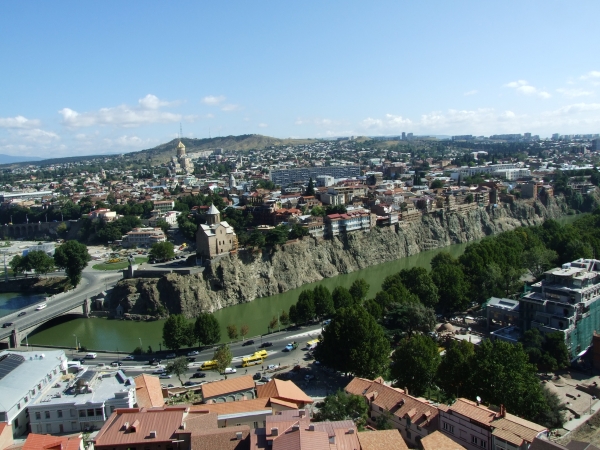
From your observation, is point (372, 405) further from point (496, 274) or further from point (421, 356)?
point (496, 274)

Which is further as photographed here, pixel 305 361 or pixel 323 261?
pixel 323 261

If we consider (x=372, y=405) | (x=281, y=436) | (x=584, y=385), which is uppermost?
(x=281, y=436)

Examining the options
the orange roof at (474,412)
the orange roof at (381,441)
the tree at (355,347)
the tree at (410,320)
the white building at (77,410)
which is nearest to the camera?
the orange roof at (381,441)

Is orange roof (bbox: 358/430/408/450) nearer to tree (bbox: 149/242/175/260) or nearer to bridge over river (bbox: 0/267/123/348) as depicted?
bridge over river (bbox: 0/267/123/348)

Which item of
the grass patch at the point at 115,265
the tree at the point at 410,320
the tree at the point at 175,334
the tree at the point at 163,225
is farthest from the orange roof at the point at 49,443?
the tree at the point at 163,225

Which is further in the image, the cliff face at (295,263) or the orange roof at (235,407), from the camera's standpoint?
the cliff face at (295,263)

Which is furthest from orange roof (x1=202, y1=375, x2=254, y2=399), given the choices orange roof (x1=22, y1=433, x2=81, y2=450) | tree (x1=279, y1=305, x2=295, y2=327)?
tree (x1=279, y1=305, x2=295, y2=327)

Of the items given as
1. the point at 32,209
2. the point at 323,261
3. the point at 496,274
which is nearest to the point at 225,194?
the point at 32,209

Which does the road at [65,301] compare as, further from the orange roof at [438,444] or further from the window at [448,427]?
the orange roof at [438,444]
